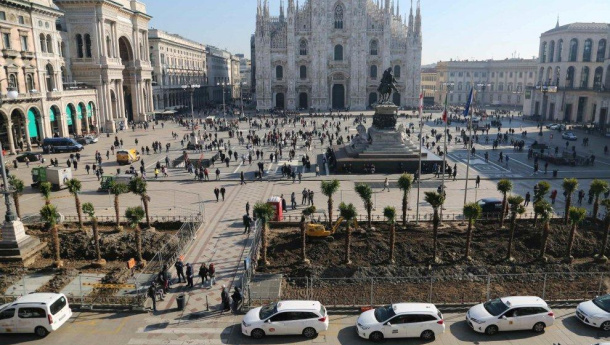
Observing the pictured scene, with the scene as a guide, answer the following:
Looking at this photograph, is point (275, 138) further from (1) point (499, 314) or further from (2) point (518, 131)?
(1) point (499, 314)

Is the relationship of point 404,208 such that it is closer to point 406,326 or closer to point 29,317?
point 406,326

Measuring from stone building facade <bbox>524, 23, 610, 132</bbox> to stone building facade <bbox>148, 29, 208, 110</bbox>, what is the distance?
75.0 m

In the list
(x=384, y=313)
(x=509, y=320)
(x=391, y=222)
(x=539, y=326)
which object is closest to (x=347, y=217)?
(x=391, y=222)

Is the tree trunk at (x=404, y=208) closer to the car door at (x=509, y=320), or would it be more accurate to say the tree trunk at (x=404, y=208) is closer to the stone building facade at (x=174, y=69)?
the car door at (x=509, y=320)

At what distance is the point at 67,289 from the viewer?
61.7 feet

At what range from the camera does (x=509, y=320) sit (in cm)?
1497

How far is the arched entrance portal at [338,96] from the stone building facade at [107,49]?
44.2 m

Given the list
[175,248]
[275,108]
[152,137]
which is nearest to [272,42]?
[275,108]

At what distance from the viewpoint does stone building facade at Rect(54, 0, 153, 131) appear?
65438mm

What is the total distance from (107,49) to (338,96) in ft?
176

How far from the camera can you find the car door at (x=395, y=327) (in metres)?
14.7

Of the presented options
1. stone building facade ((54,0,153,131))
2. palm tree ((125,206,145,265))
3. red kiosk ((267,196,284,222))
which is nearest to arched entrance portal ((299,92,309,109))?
stone building facade ((54,0,153,131))

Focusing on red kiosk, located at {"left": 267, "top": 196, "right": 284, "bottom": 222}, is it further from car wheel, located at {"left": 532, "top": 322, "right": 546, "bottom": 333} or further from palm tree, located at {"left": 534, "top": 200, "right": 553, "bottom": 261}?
car wheel, located at {"left": 532, "top": 322, "right": 546, "bottom": 333}

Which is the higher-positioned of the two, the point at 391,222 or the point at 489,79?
the point at 489,79
